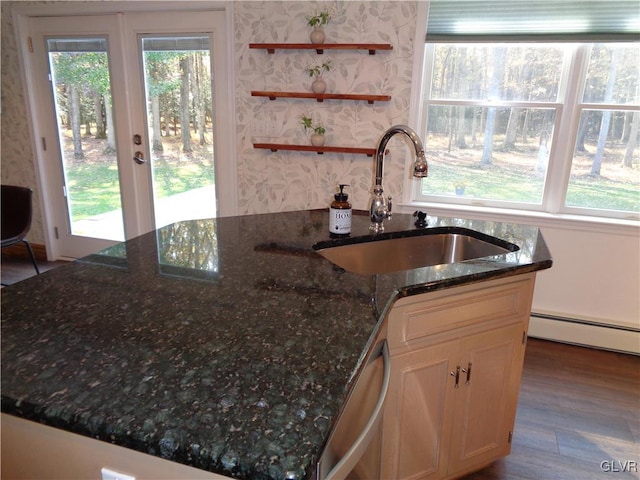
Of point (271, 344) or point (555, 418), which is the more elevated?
point (271, 344)

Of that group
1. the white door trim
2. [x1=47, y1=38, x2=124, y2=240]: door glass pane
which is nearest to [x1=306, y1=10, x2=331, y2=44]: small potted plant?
the white door trim

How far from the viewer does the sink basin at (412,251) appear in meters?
1.77

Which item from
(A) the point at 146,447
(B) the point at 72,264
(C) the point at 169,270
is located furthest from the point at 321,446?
(B) the point at 72,264

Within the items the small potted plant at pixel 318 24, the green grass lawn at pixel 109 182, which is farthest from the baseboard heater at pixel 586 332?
the green grass lawn at pixel 109 182

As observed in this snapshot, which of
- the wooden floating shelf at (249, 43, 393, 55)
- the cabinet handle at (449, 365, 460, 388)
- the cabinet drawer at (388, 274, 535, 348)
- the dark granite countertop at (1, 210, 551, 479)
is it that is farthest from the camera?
the wooden floating shelf at (249, 43, 393, 55)

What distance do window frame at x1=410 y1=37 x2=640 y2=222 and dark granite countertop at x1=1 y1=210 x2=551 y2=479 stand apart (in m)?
1.47

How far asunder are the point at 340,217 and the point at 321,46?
166 centimetres

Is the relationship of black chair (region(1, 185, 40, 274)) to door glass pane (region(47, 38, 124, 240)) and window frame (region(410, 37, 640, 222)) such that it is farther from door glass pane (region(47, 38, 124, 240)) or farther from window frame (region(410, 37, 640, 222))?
window frame (region(410, 37, 640, 222))

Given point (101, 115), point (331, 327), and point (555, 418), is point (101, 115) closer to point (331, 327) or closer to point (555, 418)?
point (331, 327)

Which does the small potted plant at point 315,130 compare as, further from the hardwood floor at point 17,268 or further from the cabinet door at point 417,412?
the hardwood floor at point 17,268

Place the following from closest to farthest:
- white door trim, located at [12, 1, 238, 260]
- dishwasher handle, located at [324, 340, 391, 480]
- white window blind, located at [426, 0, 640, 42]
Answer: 1. dishwasher handle, located at [324, 340, 391, 480]
2. white window blind, located at [426, 0, 640, 42]
3. white door trim, located at [12, 1, 238, 260]

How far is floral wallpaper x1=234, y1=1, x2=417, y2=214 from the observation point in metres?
2.86

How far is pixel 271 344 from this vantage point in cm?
93

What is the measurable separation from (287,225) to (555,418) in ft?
5.17
